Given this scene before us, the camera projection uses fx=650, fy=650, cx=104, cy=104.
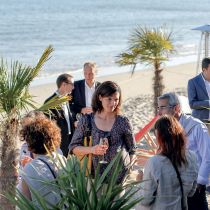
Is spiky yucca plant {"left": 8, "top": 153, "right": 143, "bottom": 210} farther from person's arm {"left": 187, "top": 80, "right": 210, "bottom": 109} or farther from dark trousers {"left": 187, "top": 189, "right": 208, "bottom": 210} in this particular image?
person's arm {"left": 187, "top": 80, "right": 210, "bottom": 109}

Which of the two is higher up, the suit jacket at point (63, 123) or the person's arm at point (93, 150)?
the person's arm at point (93, 150)

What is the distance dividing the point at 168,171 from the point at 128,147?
42.2 inches

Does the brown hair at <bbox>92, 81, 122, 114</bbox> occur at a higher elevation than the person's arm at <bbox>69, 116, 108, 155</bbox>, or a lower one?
higher

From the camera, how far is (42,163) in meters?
4.20

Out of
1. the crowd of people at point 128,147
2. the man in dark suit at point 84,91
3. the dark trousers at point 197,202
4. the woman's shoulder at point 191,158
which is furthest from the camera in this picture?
the man in dark suit at point 84,91

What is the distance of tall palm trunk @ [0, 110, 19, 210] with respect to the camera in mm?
5750

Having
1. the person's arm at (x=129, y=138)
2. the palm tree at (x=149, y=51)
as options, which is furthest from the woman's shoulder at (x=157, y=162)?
the palm tree at (x=149, y=51)

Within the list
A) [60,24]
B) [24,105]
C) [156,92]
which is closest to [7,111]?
[24,105]

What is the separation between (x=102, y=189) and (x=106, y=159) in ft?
4.84

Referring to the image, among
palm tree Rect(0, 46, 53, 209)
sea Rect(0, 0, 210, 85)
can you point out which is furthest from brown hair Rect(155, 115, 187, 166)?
sea Rect(0, 0, 210, 85)

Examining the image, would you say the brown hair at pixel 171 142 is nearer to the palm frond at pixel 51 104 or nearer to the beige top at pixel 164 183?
the beige top at pixel 164 183

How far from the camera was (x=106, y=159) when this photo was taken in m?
5.25

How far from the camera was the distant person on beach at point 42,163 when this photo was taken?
13.4 feet

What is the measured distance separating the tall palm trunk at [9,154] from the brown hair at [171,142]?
1.80 meters
